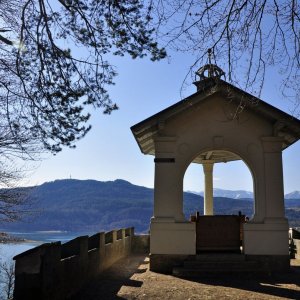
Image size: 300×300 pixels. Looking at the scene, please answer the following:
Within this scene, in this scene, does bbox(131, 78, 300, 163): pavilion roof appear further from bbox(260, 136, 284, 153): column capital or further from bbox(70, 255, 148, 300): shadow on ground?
bbox(70, 255, 148, 300): shadow on ground

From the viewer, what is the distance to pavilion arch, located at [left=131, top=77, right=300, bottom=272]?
39.7ft

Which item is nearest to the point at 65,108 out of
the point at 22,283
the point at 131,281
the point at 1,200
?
the point at 22,283

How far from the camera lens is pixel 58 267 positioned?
25.6 feet

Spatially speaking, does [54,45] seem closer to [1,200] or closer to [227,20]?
[227,20]

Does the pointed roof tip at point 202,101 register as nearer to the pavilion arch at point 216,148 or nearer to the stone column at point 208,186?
the pavilion arch at point 216,148

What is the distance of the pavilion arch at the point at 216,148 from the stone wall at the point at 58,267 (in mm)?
1755

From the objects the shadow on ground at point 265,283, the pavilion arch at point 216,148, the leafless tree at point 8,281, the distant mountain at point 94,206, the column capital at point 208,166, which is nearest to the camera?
the shadow on ground at point 265,283

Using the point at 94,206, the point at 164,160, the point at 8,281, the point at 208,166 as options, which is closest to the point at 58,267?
the point at 164,160

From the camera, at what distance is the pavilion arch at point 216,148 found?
12.1 meters

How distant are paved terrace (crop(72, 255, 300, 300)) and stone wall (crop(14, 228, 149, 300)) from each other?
335 millimetres

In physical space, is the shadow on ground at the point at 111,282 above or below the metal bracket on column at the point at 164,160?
below

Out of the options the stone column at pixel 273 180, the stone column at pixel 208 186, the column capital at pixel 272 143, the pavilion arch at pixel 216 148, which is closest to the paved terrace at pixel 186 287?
the pavilion arch at pixel 216 148

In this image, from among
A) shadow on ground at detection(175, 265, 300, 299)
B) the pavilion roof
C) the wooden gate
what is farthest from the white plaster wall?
shadow on ground at detection(175, 265, 300, 299)

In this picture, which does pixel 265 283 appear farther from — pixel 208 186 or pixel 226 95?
pixel 208 186
